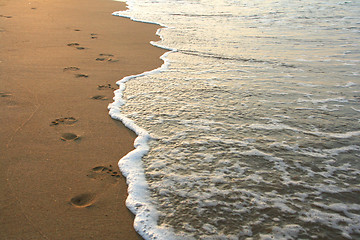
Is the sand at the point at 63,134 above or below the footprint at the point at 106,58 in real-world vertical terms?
below

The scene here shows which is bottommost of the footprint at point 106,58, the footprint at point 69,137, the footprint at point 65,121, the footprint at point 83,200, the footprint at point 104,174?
the footprint at point 83,200

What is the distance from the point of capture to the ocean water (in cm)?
203

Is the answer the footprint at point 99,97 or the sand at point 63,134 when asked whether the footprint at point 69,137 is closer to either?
→ the sand at point 63,134

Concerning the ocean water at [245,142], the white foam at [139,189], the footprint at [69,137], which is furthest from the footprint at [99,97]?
the footprint at [69,137]

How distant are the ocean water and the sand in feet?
0.63

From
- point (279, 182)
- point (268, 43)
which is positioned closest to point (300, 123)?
point (279, 182)

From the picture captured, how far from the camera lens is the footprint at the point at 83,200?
2098mm

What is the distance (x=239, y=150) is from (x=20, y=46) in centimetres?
463

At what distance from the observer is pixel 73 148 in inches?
107

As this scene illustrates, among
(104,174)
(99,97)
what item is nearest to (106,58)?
(99,97)

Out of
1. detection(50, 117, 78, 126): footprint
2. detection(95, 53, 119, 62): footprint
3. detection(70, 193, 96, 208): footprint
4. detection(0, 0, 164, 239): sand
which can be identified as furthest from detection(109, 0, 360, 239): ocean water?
detection(95, 53, 119, 62): footprint

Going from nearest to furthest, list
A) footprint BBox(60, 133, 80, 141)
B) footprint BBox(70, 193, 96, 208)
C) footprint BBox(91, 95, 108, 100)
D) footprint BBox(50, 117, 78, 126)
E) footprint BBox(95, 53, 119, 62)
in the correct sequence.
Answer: footprint BBox(70, 193, 96, 208), footprint BBox(60, 133, 80, 141), footprint BBox(50, 117, 78, 126), footprint BBox(91, 95, 108, 100), footprint BBox(95, 53, 119, 62)

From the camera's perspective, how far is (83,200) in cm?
214

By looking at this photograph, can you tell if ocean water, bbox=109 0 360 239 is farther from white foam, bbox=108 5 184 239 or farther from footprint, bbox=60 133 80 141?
footprint, bbox=60 133 80 141
